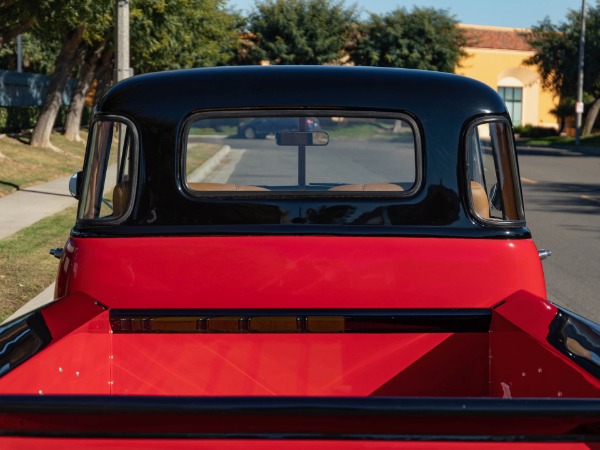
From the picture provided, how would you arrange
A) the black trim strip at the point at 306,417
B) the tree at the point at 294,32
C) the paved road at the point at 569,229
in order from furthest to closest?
the tree at the point at 294,32 < the paved road at the point at 569,229 < the black trim strip at the point at 306,417

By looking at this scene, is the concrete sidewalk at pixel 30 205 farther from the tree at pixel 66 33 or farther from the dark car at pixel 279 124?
the dark car at pixel 279 124

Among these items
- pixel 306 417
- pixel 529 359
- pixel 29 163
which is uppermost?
pixel 306 417

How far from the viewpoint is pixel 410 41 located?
2653 inches

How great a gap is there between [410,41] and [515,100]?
14.0m

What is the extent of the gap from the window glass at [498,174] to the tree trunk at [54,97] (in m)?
26.5

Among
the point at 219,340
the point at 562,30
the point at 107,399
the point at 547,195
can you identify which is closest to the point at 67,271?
the point at 219,340

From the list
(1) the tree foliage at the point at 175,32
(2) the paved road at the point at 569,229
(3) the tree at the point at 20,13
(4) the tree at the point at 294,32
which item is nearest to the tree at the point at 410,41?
A: (4) the tree at the point at 294,32

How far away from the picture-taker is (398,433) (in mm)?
2486

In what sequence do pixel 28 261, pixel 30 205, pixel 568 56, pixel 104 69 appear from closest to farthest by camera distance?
pixel 28 261
pixel 30 205
pixel 104 69
pixel 568 56

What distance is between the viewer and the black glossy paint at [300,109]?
4430 mm

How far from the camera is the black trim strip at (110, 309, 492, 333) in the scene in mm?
4125

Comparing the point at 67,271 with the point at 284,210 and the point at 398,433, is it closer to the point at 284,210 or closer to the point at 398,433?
the point at 284,210

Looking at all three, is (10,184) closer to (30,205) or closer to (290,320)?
(30,205)

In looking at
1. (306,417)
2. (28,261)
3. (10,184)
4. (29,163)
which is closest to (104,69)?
(29,163)
